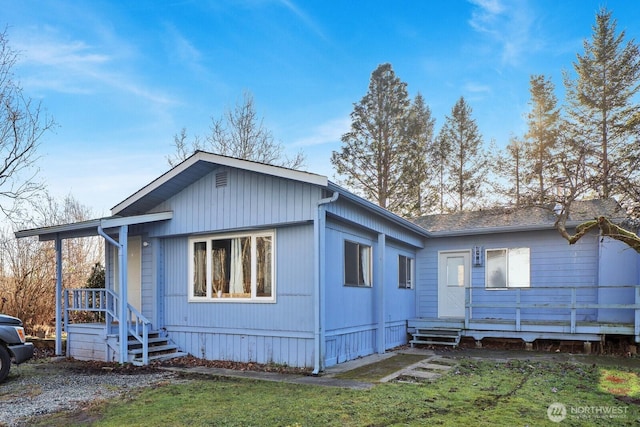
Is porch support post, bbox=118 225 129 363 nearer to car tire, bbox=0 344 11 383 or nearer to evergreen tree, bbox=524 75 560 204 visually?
car tire, bbox=0 344 11 383

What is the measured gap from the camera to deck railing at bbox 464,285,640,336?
10.2 metres

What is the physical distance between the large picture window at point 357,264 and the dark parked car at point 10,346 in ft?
18.4

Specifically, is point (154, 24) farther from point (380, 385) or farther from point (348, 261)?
point (380, 385)

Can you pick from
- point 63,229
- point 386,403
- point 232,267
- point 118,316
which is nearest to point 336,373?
point 386,403

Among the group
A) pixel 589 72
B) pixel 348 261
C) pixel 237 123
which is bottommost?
pixel 348 261

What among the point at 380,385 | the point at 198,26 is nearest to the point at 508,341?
the point at 380,385

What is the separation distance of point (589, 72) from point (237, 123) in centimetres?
1633

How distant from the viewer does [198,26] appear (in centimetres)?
1273

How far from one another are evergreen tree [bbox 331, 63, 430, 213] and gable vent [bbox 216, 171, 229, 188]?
51.4 ft

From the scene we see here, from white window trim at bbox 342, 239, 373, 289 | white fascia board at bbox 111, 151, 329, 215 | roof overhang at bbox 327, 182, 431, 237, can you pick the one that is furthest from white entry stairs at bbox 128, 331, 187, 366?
roof overhang at bbox 327, 182, 431, 237

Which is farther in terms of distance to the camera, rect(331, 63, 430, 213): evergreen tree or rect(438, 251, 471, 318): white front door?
rect(331, 63, 430, 213): evergreen tree

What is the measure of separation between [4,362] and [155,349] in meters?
2.51

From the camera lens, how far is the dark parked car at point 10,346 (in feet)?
24.3

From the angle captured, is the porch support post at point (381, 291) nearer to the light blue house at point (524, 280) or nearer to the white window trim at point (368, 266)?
the white window trim at point (368, 266)
